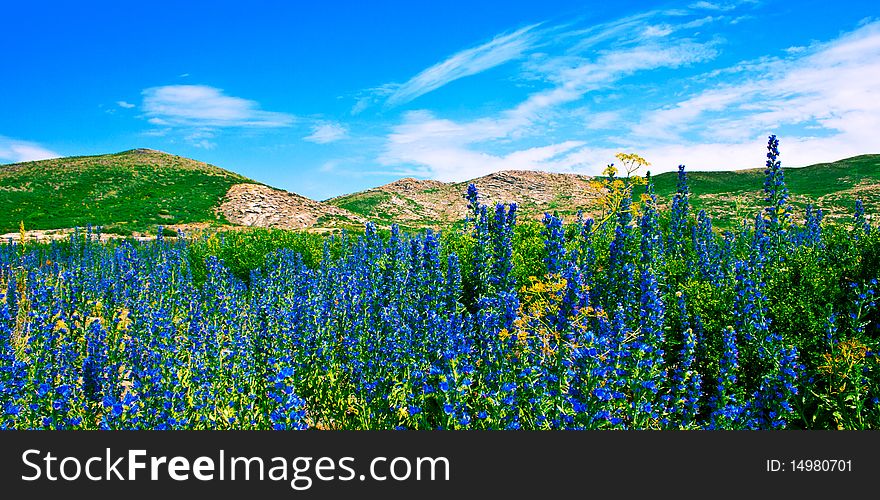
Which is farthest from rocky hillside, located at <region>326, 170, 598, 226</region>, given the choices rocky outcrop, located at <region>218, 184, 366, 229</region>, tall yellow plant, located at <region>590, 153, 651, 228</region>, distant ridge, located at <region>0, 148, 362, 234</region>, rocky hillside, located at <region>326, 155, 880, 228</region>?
tall yellow plant, located at <region>590, 153, 651, 228</region>

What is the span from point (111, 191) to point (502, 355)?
5584 centimetres

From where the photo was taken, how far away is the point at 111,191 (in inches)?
1956

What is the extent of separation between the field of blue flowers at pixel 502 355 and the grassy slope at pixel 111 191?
34.4 m

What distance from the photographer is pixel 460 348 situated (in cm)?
380

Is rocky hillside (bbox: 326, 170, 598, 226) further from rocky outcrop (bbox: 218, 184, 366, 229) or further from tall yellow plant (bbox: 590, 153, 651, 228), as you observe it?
tall yellow plant (bbox: 590, 153, 651, 228)

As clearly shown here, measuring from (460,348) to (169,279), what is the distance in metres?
7.92

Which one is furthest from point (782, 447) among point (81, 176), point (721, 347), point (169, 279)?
point (81, 176)

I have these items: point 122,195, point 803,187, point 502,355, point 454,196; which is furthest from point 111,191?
point 803,187

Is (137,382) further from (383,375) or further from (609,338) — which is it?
(609,338)

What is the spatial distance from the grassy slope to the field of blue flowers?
34.4 meters

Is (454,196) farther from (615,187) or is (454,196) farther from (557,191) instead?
(615,187)

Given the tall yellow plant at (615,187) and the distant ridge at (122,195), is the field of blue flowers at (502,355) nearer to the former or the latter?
the tall yellow plant at (615,187)

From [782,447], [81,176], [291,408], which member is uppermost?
[81,176]

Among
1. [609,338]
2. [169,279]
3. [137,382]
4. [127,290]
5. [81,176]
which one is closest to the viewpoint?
[137,382]
